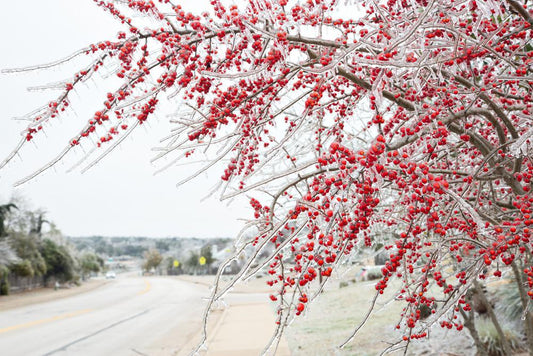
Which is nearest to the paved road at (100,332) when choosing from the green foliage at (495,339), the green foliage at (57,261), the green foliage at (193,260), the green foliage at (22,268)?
the green foliage at (495,339)

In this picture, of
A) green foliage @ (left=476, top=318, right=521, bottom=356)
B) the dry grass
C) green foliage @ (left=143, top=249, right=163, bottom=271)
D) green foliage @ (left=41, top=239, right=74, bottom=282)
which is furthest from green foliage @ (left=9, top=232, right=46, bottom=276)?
green foliage @ (left=143, top=249, right=163, bottom=271)

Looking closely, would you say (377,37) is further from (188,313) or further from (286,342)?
(188,313)

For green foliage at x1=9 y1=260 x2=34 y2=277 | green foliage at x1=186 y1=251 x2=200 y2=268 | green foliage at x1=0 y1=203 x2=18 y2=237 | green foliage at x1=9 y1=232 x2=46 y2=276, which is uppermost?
green foliage at x1=0 y1=203 x2=18 y2=237

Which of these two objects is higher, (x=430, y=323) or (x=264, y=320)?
(x=430, y=323)

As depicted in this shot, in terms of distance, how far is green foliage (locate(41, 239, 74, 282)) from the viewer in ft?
139

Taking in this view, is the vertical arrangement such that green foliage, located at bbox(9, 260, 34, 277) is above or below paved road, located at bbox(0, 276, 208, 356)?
above

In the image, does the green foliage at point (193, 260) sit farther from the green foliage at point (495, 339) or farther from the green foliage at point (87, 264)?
the green foliage at point (495, 339)

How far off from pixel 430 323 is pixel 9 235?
128 feet

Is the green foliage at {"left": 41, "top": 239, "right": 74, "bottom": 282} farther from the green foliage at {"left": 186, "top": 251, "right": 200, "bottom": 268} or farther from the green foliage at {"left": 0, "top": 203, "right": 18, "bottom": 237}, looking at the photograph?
the green foliage at {"left": 186, "top": 251, "right": 200, "bottom": 268}

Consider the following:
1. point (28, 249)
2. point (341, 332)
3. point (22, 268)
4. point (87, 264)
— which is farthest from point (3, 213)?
point (87, 264)

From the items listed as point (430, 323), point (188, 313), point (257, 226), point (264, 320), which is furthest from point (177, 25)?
point (188, 313)

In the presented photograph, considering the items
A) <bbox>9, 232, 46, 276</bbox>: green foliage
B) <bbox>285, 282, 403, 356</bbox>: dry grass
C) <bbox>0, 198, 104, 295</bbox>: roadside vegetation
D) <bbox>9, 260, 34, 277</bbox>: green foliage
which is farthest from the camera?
<bbox>9, 232, 46, 276</bbox>: green foliage

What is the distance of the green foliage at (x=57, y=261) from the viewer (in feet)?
139

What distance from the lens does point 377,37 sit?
9.61 feet
